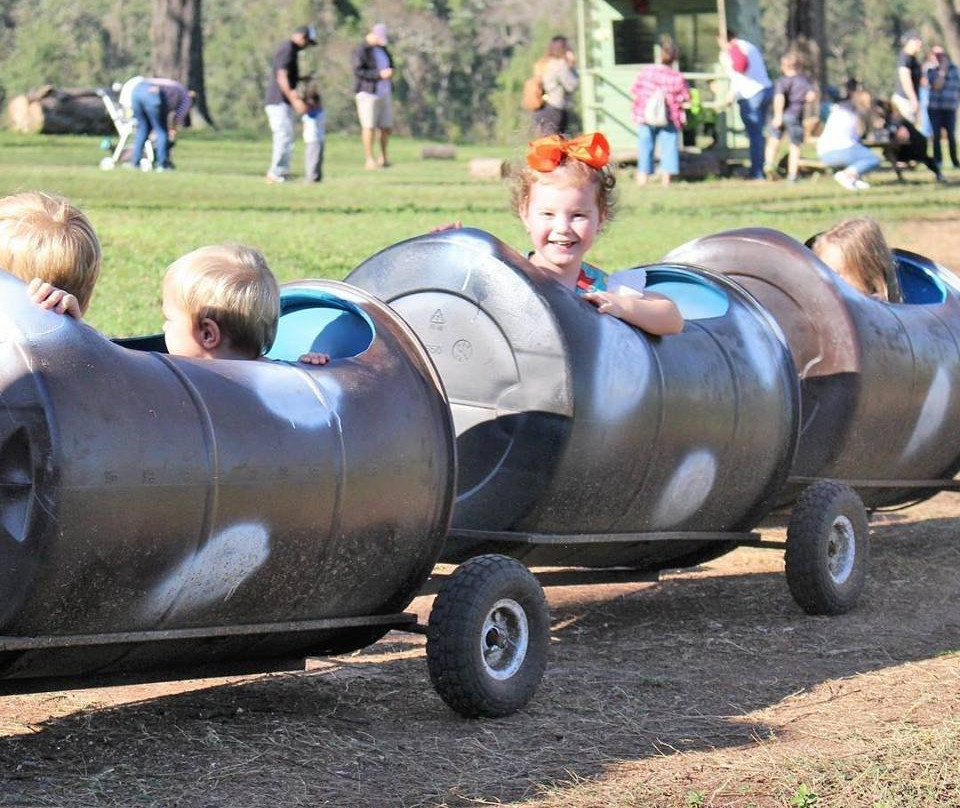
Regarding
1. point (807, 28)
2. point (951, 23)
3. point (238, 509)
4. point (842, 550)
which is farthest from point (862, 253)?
point (951, 23)

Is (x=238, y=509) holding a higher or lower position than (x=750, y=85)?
lower

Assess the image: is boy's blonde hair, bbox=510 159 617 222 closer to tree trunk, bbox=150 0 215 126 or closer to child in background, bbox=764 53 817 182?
child in background, bbox=764 53 817 182

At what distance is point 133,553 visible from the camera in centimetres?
436

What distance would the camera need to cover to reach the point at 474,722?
17.1 ft

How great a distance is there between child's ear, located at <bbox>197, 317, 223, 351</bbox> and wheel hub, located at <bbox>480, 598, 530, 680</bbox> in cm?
109

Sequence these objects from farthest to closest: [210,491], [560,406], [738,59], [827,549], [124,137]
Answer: [124,137]
[738,59]
[827,549]
[560,406]
[210,491]

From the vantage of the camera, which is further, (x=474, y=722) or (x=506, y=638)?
(x=506, y=638)

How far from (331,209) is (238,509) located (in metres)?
13.7

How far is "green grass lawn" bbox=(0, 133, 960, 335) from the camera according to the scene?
14078 mm

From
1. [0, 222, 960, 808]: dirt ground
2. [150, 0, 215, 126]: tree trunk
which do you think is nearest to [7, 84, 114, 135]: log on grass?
[150, 0, 215, 126]: tree trunk

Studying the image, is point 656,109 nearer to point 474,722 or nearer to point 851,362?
point 851,362

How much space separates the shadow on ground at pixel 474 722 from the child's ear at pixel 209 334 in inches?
40.1

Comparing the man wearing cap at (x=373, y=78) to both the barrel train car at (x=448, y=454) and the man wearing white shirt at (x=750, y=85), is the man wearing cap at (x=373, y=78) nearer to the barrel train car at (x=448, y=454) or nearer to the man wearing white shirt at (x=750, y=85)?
the man wearing white shirt at (x=750, y=85)

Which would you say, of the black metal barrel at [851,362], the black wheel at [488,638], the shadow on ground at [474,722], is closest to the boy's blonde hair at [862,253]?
the black metal barrel at [851,362]
